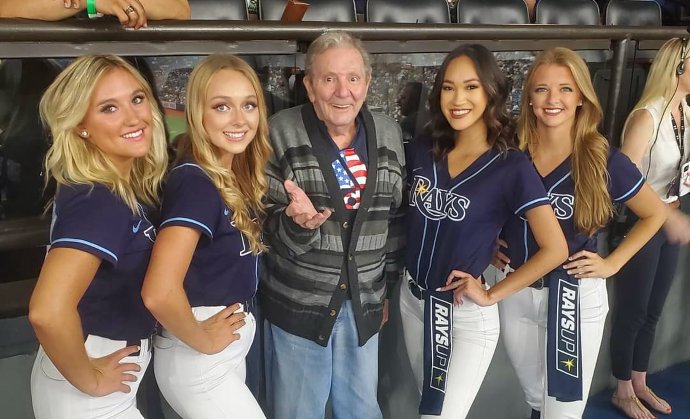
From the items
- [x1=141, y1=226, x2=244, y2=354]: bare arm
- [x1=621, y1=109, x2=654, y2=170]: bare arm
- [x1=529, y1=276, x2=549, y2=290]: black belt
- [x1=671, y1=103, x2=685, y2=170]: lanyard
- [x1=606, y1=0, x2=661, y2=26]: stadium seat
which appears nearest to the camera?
[x1=141, y1=226, x2=244, y2=354]: bare arm

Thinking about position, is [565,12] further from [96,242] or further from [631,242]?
[96,242]

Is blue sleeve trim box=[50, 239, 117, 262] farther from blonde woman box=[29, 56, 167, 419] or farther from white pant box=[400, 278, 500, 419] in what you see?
white pant box=[400, 278, 500, 419]

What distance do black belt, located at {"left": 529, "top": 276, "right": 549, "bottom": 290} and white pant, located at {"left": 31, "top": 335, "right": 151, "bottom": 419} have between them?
1241 millimetres

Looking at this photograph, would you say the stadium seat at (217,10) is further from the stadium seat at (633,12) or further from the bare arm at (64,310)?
the stadium seat at (633,12)

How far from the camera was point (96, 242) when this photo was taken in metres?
1.13

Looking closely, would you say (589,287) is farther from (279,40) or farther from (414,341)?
(279,40)

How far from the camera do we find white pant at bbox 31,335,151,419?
4.07 ft

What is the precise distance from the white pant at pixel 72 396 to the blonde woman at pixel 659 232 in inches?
70.2

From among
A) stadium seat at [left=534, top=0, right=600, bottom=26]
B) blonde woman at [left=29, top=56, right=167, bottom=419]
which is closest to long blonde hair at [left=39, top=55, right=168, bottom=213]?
blonde woman at [left=29, top=56, right=167, bottom=419]

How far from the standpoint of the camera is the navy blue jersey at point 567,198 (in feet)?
5.85

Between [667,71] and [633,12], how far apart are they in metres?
2.43

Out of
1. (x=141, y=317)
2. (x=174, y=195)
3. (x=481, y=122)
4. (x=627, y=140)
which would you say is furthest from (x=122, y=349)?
(x=627, y=140)

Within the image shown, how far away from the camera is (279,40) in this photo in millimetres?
1596

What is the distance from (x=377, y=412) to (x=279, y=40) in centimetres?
117
